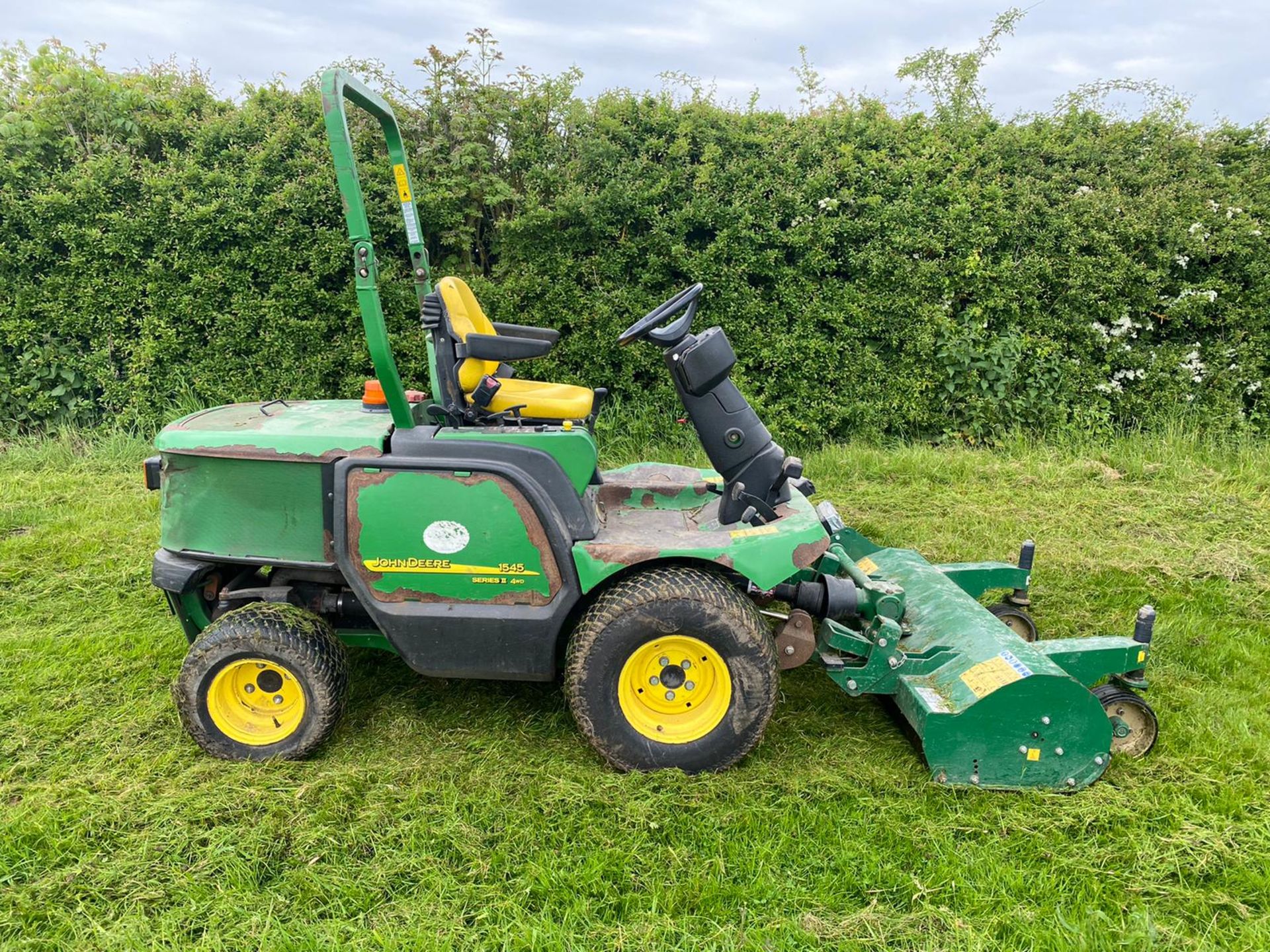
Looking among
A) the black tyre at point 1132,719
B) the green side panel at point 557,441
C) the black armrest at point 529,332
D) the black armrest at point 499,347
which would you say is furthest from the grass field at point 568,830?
the black armrest at point 529,332

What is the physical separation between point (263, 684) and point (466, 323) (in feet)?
5.77

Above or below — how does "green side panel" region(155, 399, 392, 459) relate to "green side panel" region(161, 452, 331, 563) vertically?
above

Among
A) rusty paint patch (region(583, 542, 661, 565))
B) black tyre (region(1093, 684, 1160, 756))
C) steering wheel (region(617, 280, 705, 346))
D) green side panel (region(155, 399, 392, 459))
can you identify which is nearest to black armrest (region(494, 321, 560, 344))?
steering wheel (region(617, 280, 705, 346))

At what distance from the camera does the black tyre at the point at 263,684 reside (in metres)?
3.06

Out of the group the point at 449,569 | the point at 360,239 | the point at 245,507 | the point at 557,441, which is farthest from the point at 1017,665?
the point at 245,507

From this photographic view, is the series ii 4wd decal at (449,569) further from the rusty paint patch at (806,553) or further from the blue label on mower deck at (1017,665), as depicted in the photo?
the blue label on mower deck at (1017,665)

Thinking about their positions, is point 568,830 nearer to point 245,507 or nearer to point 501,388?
point 245,507

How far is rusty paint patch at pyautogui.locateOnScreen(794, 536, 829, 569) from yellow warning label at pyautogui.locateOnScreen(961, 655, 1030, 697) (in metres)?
0.68

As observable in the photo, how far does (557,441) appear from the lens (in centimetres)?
311

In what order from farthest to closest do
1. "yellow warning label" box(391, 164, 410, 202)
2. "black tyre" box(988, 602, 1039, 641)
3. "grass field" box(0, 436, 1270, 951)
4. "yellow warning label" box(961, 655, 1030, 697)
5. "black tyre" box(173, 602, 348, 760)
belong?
"black tyre" box(988, 602, 1039, 641), "yellow warning label" box(391, 164, 410, 202), "black tyre" box(173, 602, 348, 760), "yellow warning label" box(961, 655, 1030, 697), "grass field" box(0, 436, 1270, 951)

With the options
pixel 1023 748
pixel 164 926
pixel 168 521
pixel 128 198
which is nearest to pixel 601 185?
pixel 128 198

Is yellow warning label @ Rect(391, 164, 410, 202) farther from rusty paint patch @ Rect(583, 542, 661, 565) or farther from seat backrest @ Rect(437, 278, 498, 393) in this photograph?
rusty paint patch @ Rect(583, 542, 661, 565)

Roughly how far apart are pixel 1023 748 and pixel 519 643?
6.04ft

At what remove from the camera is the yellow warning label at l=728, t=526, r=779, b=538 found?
124 inches
